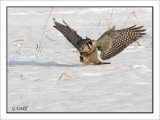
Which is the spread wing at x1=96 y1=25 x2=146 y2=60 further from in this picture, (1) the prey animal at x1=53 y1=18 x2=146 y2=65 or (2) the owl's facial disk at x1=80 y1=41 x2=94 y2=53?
(2) the owl's facial disk at x1=80 y1=41 x2=94 y2=53

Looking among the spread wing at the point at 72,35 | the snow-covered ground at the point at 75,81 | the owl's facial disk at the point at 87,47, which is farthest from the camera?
the spread wing at the point at 72,35

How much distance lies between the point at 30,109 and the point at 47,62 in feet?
8.45

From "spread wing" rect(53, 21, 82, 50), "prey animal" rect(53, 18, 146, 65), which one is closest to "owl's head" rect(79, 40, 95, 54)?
"prey animal" rect(53, 18, 146, 65)

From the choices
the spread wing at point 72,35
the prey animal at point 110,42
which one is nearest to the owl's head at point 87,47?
the prey animal at point 110,42

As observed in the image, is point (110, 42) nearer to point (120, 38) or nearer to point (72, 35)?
point (120, 38)

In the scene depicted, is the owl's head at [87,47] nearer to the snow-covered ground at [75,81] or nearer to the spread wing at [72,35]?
the spread wing at [72,35]

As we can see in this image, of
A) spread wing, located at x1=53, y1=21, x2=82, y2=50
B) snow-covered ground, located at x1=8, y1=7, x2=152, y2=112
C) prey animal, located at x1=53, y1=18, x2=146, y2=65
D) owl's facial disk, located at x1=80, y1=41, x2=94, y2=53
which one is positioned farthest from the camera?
spread wing, located at x1=53, y1=21, x2=82, y2=50

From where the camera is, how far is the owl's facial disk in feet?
16.7

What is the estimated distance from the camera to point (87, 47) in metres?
5.10

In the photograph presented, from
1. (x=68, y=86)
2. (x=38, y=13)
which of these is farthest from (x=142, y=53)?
(x=38, y=13)

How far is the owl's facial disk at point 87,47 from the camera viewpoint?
16.7 feet

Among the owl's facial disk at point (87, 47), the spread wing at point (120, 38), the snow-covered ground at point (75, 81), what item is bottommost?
the snow-covered ground at point (75, 81)

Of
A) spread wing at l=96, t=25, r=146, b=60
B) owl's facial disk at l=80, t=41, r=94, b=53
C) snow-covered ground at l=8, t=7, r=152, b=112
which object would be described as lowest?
snow-covered ground at l=8, t=7, r=152, b=112

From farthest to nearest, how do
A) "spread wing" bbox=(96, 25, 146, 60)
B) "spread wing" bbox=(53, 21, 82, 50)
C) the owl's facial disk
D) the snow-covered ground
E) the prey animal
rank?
"spread wing" bbox=(53, 21, 82, 50) → "spread wing" bbox=(96, 25, 146, 60) → the prey animal → the owl's facial disk → the snow-covered ground
